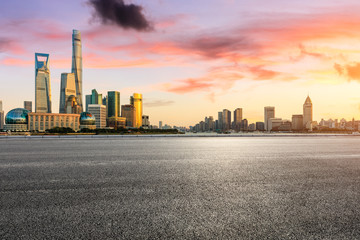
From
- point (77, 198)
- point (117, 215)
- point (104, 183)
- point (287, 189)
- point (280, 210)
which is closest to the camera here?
point (117, 215)

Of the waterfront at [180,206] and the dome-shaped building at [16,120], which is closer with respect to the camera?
the waterfront at [180,206]

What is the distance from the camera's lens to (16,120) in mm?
187500

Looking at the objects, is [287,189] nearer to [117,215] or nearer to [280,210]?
[280,210]

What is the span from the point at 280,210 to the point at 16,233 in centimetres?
616

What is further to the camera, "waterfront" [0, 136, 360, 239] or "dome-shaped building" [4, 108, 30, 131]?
"dome-shaped building" [4, 108, 30, 131]

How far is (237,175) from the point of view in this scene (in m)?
12.1

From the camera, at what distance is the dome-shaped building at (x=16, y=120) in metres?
186

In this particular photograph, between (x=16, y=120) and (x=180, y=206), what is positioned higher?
(x=16, y=120)

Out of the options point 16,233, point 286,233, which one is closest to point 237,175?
point 286,233

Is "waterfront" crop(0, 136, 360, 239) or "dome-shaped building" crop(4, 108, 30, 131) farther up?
"dome-shaped building" crop(4, 108, 30, 131)

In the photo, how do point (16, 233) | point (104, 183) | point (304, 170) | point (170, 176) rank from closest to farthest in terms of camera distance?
point (16, 233), point (104, 183), point (170, 176), point (304, 170)

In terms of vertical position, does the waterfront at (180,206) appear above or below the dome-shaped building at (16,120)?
below

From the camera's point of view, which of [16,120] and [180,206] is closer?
[180,206]

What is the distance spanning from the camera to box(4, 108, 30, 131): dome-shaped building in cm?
18600
